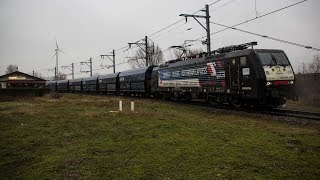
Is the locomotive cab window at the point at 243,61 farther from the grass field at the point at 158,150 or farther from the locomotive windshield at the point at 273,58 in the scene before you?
the grass field at the point at 158,150

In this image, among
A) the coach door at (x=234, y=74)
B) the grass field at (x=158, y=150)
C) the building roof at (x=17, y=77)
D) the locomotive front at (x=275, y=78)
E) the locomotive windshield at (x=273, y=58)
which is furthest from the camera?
the building roof at (x=17, y=77)

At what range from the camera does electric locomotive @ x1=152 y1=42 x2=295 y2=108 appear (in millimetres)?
17047

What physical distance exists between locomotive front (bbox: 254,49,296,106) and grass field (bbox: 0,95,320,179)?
3.37 m

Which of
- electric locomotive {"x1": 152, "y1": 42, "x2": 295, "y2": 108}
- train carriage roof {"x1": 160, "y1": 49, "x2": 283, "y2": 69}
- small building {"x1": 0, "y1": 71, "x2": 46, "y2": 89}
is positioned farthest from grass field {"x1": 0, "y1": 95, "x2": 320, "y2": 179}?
small building {"x1": 0, "y1": 71, "x2": 46, "y2": 89}

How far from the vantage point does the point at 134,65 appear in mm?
77062

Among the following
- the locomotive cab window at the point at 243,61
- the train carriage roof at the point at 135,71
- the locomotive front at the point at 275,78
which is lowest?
the locomotive front at the point at 275,78

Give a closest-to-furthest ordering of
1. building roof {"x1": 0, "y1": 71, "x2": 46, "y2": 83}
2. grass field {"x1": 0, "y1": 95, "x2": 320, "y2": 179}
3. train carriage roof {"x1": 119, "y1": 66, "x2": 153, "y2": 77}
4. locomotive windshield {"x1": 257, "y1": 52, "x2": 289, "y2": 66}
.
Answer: grass field {"x1": 0, "y1": 95, "x2": 320, "y2": 179}
locomotive windshield {"x1": 257, "y1": 52, "x2": 289, "y2": 66}
train carriage roof {"x1": 119, "y1": 66, "x2": 153, "y2": 77}
building roof {"x1": 0, "y1": 71, "x2": 46, "y2": 83}

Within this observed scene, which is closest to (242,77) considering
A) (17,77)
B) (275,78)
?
(275,78)

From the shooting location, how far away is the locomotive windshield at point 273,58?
1733 cm

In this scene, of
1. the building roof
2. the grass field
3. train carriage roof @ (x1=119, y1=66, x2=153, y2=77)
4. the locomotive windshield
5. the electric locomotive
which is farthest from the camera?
the building roof

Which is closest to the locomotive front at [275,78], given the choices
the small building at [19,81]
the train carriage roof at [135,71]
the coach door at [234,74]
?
the coach door at [234,74]

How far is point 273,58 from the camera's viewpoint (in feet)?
58.3

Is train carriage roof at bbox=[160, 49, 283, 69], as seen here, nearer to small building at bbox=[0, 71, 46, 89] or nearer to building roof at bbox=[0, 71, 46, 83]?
small building at bbox=[0, 71, 46, 89]

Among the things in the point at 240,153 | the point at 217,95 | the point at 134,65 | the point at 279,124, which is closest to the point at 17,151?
the point at 240,153
